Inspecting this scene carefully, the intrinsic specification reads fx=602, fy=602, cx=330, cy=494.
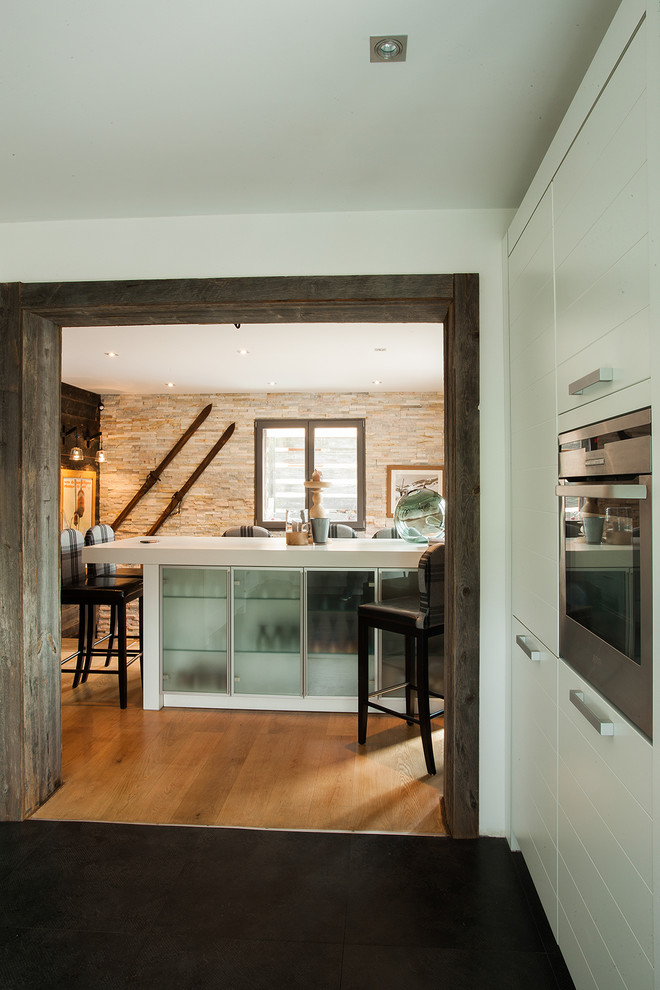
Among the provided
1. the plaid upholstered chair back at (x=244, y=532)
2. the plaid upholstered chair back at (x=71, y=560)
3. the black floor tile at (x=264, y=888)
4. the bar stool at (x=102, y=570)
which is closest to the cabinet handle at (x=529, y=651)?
the black floor tile at (x=264, y=888)

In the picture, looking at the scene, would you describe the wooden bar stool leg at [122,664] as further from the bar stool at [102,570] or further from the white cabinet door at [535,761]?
the white cabinet door at [535,761]

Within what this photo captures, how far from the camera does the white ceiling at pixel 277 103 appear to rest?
4.60ft

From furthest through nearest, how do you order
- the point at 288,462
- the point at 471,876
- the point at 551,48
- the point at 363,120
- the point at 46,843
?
the point at 288,462
the point at 46,843
the point at 471,876
the point at 363,120
the point at 551,48

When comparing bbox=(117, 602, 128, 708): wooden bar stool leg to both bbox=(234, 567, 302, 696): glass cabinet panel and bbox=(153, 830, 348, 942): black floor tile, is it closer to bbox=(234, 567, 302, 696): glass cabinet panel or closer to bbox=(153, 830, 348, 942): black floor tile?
bbox=(234, 567, 302, 696): glass cabinet panel

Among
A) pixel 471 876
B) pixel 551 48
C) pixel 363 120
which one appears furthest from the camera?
pixel 471 876

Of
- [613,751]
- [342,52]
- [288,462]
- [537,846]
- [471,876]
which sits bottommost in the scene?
[471,876]

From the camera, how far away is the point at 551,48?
1500mm

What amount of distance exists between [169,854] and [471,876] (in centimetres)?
106

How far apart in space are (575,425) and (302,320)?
1.38m

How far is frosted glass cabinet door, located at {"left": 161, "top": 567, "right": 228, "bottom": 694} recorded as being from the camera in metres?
3.58

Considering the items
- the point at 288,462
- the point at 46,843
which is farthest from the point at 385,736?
the point at 288,462

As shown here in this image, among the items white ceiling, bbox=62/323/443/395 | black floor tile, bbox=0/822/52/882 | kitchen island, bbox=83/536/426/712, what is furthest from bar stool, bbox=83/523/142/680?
black floor tile, bbox=0/822/52/882

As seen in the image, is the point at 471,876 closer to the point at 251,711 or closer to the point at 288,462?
the point at 251,711

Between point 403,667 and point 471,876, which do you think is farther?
point 403,667
